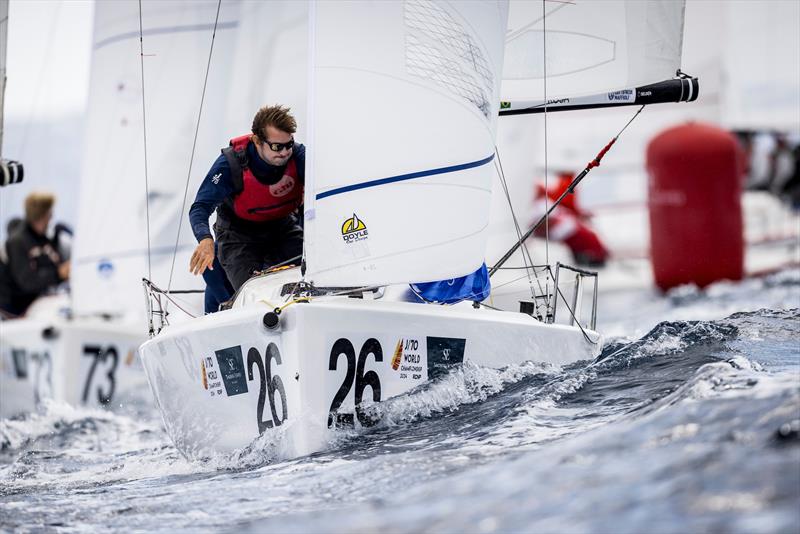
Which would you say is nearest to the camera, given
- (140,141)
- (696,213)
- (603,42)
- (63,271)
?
(603,42)

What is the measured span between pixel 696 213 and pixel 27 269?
6059 millimetres

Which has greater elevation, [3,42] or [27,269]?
[3,42]

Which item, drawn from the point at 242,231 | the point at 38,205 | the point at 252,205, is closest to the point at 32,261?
the point at 38,205

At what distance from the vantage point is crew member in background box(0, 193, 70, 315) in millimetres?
8305

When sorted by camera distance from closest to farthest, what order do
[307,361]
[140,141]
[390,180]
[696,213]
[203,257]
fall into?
1. [307,361]
2. [390,180]
3. [203,257]
4. [140,141]
5. [696,213]

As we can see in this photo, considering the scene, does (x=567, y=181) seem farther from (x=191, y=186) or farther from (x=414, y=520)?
(x=414, y=520)

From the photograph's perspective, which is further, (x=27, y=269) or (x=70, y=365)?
(x=27, y=269)

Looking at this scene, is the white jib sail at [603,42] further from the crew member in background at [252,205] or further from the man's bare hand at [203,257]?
the man's bare hand at [203,257]

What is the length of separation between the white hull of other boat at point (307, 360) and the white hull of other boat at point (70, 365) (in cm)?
361

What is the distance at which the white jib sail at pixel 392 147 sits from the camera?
375cm

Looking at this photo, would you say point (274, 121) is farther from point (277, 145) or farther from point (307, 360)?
point (307, 360)

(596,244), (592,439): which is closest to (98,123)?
(592,439)

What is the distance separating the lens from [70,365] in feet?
24.8

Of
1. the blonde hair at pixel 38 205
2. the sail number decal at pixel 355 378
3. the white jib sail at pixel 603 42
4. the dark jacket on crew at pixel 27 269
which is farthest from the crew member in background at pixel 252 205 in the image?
the dark jacket on crew at pixel 27 269
